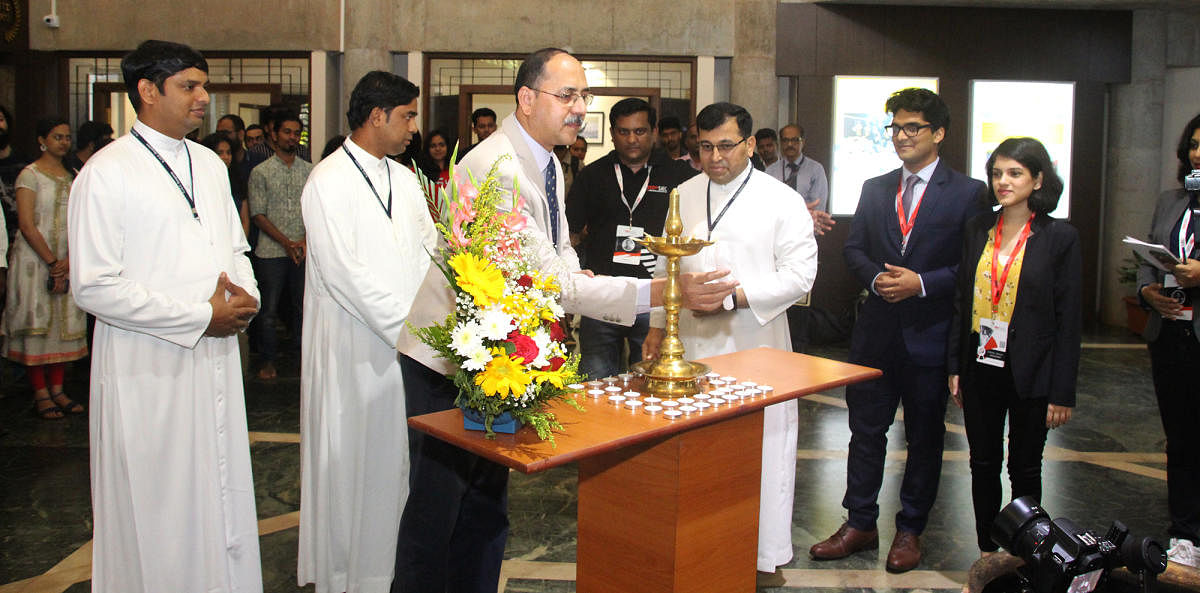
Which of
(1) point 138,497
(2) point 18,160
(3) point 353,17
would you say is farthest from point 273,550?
(3) point 353,17

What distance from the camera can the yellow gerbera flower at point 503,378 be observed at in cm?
222

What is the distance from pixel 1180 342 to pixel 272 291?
5.92 meters

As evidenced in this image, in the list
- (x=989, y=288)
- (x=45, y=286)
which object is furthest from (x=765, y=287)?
(x=45, y=286)

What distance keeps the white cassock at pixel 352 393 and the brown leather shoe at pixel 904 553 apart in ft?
6.34

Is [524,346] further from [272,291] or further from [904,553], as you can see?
[272,291]

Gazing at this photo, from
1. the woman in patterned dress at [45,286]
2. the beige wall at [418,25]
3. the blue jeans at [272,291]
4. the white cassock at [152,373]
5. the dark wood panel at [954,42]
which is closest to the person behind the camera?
the white cassock at [152,373]

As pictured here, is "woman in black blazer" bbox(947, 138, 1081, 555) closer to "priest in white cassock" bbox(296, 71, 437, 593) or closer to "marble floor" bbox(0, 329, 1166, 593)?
"marble floor" bbox(0, 329, 1166, 593)

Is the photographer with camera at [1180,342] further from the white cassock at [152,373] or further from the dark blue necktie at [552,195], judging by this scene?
the white cassock at [152,373]

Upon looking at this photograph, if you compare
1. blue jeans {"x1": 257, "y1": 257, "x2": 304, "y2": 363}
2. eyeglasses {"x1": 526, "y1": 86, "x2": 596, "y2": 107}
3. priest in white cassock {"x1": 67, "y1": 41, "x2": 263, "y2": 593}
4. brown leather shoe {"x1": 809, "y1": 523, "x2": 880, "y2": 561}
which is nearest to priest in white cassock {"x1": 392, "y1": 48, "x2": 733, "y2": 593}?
eyeglasses {"x1": 526, "y1": 86, "x2": 596, "y2": 107}

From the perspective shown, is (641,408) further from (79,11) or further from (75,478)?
(79,11)

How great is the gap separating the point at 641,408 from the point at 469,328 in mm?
507

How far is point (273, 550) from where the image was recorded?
13.5 ft

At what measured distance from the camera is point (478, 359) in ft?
7.48

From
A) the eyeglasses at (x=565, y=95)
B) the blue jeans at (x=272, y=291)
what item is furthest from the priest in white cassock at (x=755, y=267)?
the blue jeans at (x=272, y=291)
